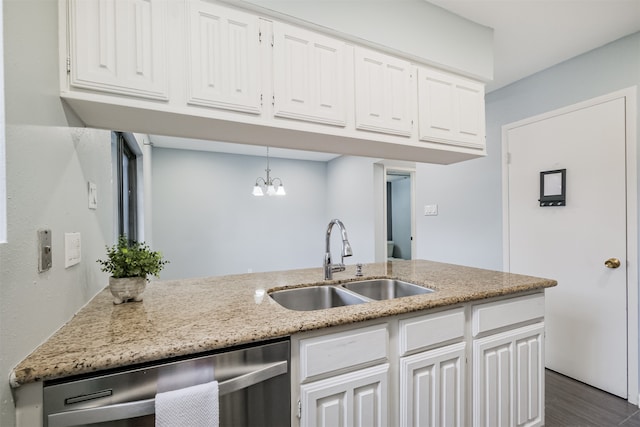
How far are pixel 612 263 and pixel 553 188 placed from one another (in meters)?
0.65

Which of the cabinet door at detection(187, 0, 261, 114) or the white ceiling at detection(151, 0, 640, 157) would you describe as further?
the white ceiling at detection(151, 0, 640, 157)

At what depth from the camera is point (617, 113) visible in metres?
1.96

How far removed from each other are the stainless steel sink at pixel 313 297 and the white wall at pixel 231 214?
3738mm

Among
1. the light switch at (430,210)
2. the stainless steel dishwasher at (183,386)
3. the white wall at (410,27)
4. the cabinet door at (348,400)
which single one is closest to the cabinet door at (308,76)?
the white wall at (410,27)

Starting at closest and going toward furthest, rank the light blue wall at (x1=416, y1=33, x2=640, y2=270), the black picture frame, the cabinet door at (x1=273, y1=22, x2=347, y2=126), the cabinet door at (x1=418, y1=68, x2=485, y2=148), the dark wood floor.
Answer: the cabinet door at (x1=273, y1=22, x2=347, y2=126), the cabinet door at (x1=418, y1=68, x2=485, y2=148), the dark wood floor, the light blue wall at (x1=416, y1=33, x2=640, y2=270), the black picture frame

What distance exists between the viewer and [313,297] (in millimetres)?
1587

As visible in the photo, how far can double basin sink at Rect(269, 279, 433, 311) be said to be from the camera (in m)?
1.48

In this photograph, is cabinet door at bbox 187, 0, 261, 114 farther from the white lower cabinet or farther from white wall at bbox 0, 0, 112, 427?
the white lower cabinet

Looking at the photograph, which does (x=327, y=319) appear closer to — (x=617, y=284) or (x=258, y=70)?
(x=258, y=70)

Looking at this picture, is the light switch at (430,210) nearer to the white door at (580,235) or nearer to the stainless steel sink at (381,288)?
the white door at (580,235)

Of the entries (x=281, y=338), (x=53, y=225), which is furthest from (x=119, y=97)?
(x=281, y=338)

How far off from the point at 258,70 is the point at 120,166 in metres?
1.83

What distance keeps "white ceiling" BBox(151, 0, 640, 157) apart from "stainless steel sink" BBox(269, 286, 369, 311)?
1.75 m

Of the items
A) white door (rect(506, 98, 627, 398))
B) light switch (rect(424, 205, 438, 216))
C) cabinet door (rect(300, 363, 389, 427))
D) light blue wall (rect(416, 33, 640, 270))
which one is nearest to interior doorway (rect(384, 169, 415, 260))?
light switch (rect(424, 205, 438, 216))
